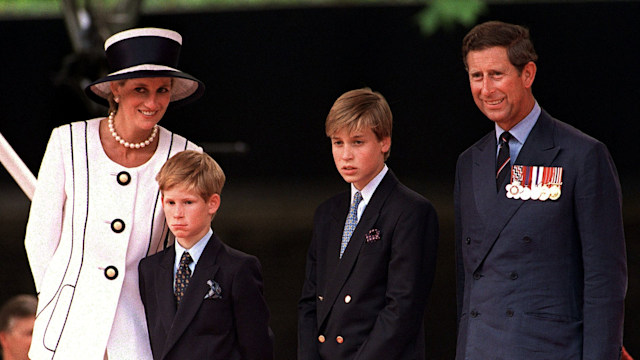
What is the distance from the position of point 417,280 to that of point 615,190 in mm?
679

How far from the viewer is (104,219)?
3.22 m

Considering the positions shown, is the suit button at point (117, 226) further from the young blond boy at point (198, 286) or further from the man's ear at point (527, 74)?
the man's ear at point (527, 74)

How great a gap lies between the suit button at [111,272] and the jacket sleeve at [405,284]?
32.4 inches

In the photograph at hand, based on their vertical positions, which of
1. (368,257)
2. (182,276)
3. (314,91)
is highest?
(314,91)

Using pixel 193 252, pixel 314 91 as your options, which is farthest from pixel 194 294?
pixel 314 91

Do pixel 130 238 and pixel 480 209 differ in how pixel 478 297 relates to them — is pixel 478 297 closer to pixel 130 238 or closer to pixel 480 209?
pixel 480 209

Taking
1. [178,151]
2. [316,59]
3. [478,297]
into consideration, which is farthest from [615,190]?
[316,59]

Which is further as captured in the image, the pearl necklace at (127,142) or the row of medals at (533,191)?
the pearl necklace at (127,142)

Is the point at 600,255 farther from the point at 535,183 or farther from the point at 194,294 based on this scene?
the point at 194,294

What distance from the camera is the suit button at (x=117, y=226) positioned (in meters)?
3.22

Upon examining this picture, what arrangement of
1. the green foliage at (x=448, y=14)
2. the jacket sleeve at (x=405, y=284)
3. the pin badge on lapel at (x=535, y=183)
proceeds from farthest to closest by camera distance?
the green foliage at (x=448, y=14) → the jacket sleeve at (x=405, y=284) → the pin badge on lapel at (x=535, y=183)

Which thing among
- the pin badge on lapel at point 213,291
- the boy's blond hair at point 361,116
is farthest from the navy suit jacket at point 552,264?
the pin badge on lapel at point 213,291

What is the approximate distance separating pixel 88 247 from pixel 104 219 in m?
0.10

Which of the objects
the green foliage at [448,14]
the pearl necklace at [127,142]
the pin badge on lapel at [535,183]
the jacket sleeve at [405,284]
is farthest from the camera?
the green foliage at [448,14]
